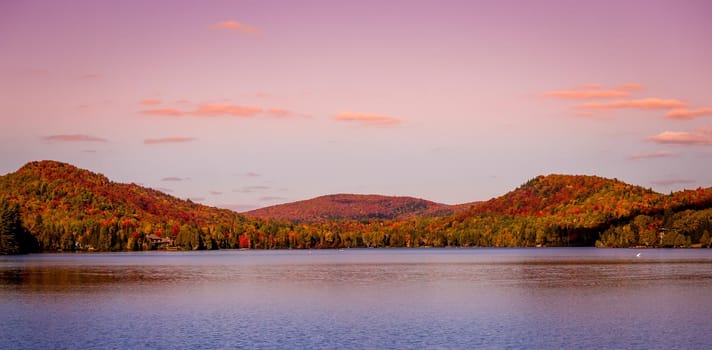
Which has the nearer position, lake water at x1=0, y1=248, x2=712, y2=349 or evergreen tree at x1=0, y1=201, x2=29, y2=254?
lake water at x1=0, y1=248, x2=712, y2=349

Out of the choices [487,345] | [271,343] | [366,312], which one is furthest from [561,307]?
[271,343]

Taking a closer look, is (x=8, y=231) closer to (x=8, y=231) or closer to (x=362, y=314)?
(x=8, y=231)

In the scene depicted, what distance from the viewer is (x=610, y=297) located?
67062 mm

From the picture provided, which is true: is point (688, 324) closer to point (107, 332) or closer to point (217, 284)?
point (107, 332)

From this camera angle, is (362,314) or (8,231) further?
(8,231)

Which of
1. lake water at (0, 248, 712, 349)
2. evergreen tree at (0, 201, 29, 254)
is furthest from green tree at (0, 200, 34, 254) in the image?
lake water at (0, 248, 712, 349)

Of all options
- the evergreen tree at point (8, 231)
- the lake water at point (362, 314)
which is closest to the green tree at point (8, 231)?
the evergreen tree at point (8, 231)

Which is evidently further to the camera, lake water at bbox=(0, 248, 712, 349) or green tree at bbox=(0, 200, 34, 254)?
green tree at bbox=(0, 200, 34, 254)

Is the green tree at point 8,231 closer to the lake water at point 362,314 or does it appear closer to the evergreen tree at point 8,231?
the evergreen tree at point 8,231

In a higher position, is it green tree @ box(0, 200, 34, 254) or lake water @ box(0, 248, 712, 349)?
green tree @ box(0, 200, 34, 254)

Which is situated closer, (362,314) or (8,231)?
(362,314)

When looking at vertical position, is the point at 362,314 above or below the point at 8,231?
below

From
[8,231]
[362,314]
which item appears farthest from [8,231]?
[362,314]

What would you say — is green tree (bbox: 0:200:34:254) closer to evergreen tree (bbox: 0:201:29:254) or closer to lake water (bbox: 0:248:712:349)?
evergreen tree (bbox: 0:201:29:254)
